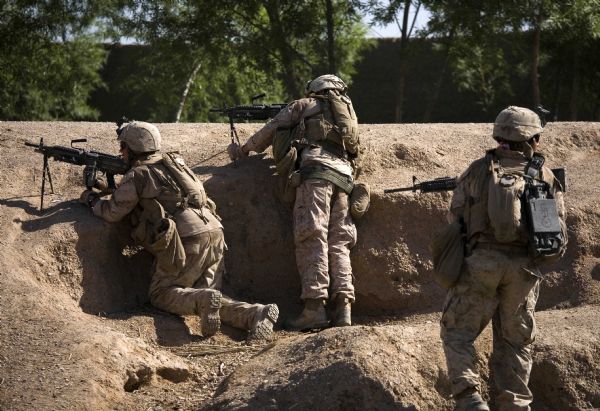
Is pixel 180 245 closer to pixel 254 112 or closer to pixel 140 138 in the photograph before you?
pixel 140 138

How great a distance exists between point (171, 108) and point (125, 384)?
12.8 m

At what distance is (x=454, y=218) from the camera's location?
8.62 metres

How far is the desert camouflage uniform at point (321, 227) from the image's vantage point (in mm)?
10898

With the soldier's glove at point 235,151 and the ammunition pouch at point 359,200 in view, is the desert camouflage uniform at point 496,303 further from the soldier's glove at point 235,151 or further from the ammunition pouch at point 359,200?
the soldier's glove at point 235,151

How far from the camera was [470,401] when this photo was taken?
8.11 metres

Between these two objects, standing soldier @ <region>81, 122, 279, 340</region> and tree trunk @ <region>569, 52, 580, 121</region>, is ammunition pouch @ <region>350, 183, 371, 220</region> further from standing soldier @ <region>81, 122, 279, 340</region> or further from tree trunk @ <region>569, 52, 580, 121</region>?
tree trunk @ <region>569, 52, 580, 121</region>

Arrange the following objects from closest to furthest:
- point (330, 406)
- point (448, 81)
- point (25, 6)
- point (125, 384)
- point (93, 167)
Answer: point (330, 406) → point (125, 384) → point (93, 167) → point (25, 6) → point (448, 81)

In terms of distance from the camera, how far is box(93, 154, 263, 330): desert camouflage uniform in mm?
→ 10539

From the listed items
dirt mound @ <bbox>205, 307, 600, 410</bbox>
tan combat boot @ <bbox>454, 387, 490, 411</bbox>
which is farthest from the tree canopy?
tan combat boot @ <bbox>454, 387, 490, 411</bbox>

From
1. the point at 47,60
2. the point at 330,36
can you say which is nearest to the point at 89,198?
the point at 330,36

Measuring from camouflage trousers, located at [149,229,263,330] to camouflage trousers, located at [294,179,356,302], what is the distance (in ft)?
1.92

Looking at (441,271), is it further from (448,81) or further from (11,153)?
(448,81)

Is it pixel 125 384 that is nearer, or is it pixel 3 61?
pixel 125 384

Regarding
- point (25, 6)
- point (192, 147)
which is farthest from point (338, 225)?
point (25, 6)
